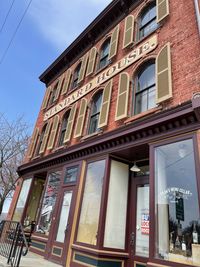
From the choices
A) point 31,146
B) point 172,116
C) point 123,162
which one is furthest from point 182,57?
point 31,146

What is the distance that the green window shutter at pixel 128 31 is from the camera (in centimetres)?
914

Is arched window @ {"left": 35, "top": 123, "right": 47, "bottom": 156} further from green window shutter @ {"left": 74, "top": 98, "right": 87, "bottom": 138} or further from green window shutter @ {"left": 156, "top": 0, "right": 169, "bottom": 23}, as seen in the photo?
green window shutter @ {"left": 156, "top": 0, "right": 169, "bottom": 23}

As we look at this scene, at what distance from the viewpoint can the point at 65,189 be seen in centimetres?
880

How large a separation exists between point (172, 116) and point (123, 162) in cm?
267

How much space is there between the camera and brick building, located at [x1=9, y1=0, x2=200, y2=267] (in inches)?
202

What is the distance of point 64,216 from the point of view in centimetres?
832

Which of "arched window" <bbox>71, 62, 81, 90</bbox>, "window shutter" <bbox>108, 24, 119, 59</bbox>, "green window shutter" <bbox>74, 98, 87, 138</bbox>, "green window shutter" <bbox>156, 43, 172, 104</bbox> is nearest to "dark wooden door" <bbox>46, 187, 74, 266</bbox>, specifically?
"green window shutter" <bbox>74, 98, 87, 138</bbox>

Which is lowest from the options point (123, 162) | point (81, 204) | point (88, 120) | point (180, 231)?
point (180, 231)

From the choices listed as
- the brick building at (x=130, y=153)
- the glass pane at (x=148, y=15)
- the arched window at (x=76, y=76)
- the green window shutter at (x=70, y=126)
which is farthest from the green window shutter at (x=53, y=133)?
the glass pane at (x=148, y=15)

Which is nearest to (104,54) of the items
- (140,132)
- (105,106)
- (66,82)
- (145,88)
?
(66,82)

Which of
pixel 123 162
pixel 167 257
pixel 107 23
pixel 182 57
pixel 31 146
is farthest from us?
pixel 31 146

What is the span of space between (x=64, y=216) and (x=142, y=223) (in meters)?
3.02

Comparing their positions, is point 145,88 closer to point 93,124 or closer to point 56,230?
point 93,124

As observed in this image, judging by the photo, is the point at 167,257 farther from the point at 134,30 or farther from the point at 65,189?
the point at 134,30
